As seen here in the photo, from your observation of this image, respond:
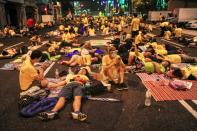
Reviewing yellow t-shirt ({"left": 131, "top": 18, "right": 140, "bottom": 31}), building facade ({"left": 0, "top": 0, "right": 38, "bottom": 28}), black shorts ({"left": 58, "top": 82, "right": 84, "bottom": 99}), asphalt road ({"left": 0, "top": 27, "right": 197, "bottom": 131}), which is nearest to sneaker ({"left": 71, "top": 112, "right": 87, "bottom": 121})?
asphalt road ({"left": 0, "top": 27, "right": 197, "bottom": 131})

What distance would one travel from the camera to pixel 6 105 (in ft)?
22.7

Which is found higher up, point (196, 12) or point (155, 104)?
point (196, 12)

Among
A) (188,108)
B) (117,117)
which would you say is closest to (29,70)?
(117,117)

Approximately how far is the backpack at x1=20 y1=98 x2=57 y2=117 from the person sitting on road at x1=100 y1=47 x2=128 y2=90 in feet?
7.71

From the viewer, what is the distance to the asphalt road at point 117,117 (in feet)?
17.9

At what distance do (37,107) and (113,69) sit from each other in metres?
3.02

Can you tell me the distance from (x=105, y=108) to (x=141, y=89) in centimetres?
192

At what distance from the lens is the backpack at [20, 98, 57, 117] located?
606 cm

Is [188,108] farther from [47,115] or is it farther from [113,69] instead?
[47,115]

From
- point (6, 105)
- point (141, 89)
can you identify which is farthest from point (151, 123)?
point (6, 105)

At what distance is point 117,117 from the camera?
593cm

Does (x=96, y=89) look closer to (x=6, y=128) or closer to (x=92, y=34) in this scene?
(x=6, y=128)

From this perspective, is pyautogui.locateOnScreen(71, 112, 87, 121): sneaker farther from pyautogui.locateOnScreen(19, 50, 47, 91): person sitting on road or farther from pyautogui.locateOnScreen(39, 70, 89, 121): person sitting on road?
pyautogui.locateOnScreen(19, 50, 47, 91): person sitting on road

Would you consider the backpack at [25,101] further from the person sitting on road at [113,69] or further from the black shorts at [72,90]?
the person sitting on road at [113,69]
